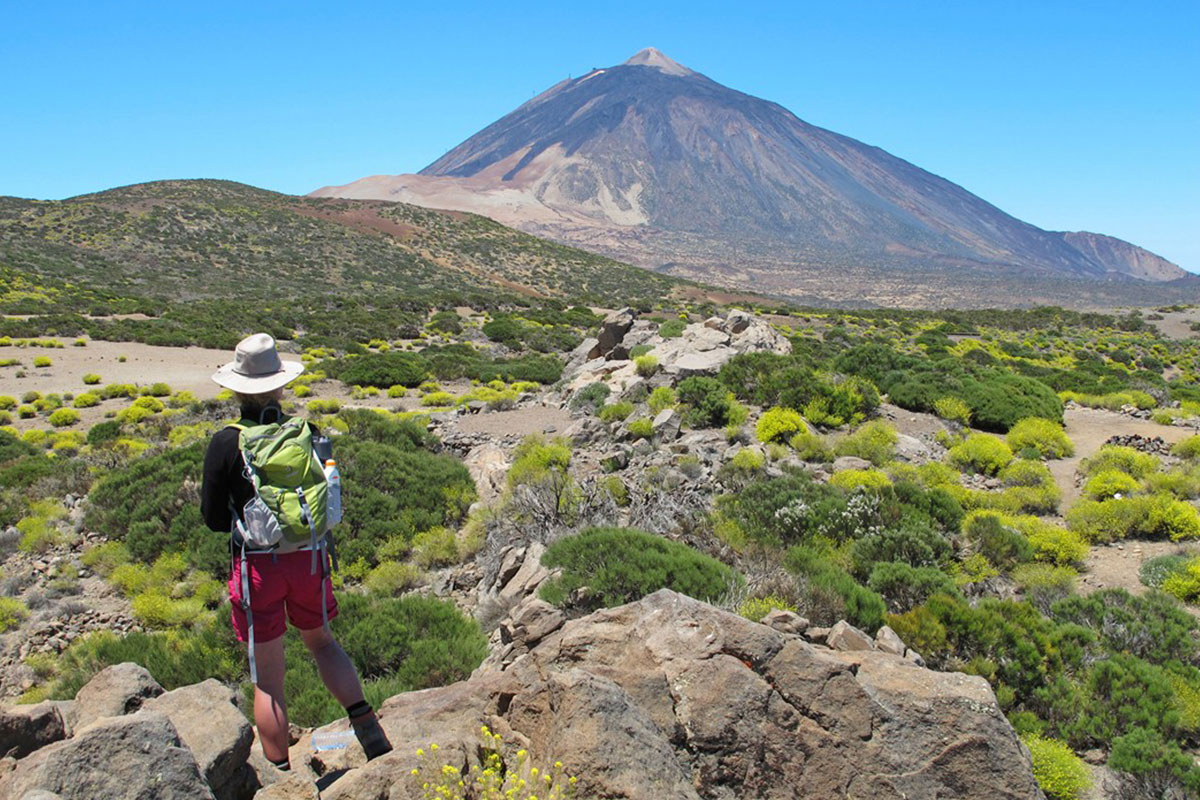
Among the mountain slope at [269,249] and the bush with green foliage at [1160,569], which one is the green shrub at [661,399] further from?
the mountain slope at [269,249]

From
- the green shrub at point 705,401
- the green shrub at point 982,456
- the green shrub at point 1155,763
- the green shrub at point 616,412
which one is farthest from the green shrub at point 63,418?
the green shrub at point 1155,763

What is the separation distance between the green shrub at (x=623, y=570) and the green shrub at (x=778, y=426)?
17.1 ft

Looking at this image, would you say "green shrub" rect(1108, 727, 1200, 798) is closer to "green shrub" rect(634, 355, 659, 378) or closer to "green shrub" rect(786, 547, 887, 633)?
"green shrub" rect(786, 547, 887, 633)

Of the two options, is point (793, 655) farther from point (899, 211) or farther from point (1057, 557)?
point (899, 211)

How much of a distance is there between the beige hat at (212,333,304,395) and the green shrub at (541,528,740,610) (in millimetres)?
2684

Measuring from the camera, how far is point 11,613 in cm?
664

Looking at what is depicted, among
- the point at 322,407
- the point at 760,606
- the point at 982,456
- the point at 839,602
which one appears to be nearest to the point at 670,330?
the point at 322,407

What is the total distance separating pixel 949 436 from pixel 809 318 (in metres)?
27.9

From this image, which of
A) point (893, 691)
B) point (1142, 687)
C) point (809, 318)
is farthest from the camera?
point (809, 318)

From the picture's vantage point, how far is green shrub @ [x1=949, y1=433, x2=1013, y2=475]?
34.0 ft

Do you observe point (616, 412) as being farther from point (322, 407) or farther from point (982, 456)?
point (322, 407)

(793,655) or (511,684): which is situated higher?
(793,655)

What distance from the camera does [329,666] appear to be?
10.7 ft

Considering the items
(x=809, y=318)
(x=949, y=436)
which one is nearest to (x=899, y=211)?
(x=809, y=318)
